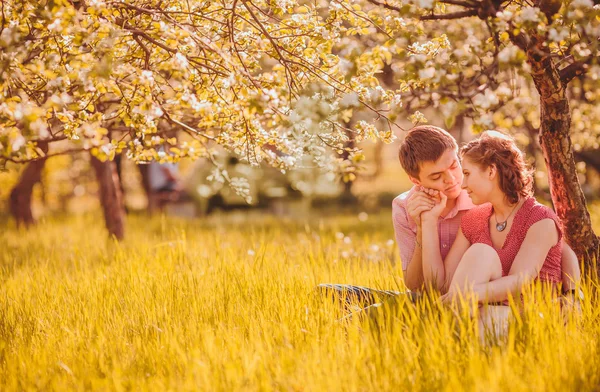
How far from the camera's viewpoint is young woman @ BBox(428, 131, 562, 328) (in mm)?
3697

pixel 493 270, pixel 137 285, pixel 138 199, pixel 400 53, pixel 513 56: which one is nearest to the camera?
pixel 513 56

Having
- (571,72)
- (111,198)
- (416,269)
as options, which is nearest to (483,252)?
(416,269)

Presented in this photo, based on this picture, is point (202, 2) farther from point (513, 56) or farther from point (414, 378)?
point (414, 378)

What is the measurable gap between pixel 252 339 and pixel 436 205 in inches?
62.3

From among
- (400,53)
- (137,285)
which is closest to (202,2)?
(400,53)

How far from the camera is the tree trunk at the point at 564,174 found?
438 centimetres

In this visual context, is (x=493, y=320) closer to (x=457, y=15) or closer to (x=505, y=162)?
(x=505, y=162)

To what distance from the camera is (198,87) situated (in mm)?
4379

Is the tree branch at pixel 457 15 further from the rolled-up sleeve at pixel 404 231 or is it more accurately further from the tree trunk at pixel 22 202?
the tree trunk at pixel 22 202

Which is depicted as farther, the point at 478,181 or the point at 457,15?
the point at 478,181

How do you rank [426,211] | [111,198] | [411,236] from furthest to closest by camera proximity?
1. [111,198]
2. [411,236]
3. [426,211]

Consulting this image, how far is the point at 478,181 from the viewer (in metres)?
3.96

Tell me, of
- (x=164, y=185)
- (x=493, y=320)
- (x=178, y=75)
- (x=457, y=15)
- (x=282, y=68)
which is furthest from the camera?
(x=164, y=185)

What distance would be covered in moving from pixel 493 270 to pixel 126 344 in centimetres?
238
